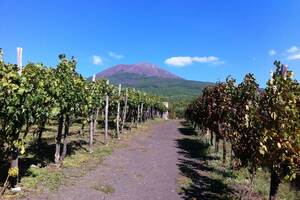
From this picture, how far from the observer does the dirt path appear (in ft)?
44.3

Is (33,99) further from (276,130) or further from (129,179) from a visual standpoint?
(276,130)

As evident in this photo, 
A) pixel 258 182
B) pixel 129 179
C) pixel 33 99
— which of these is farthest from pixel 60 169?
pixel 258 182

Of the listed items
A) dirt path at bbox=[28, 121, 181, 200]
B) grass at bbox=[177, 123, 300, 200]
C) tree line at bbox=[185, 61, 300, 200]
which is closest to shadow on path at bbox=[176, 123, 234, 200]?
grass at bbox=[177, 123, 300, 200]

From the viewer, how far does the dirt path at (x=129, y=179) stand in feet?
44.3

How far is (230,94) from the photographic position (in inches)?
812

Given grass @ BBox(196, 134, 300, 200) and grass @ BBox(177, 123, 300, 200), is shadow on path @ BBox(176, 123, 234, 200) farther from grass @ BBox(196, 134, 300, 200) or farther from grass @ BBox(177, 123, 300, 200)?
grass @ BBox(196, 134, 300, 200)

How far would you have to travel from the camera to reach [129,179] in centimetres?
1628

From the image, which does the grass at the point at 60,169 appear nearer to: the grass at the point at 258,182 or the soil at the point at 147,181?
the soil at the point at 147,181

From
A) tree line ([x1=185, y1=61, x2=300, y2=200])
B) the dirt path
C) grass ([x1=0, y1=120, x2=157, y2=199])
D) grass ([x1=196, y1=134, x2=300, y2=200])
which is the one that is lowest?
grass ([x1=196, y1=134, x2=300, y2=200])

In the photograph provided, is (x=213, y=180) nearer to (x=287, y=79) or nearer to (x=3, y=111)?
(x=287, y=79)

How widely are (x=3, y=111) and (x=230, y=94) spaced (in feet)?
41.2

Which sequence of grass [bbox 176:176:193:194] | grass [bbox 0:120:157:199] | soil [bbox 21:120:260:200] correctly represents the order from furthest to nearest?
1. grass [bbox 176:176:193:194]
2. soil [bbox 21:120:260:200]
3. grass [bbox 0:120:157:199]

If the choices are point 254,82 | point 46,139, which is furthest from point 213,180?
point 46,139

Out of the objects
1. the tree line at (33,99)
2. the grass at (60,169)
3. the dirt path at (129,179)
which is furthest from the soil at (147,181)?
the tree line at (33,99)
